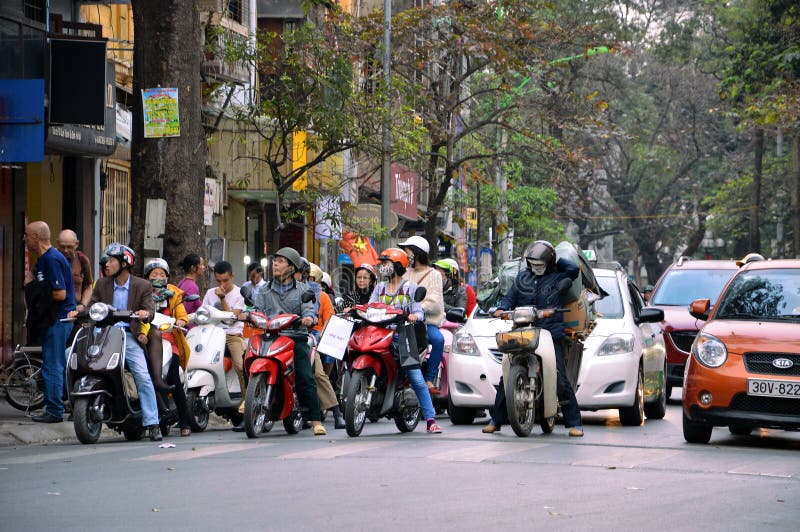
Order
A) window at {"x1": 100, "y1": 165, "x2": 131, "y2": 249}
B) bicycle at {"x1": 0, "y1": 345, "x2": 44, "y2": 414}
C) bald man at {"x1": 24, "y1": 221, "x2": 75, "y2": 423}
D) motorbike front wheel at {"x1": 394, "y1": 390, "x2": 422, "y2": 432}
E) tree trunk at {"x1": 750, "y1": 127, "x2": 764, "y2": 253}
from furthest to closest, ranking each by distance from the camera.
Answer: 1. tree trunk at {"x1": 750, "y1": 127, "x2": 764, "y2": 253}
2. window at {"x1": 100, "y1": 165, "x2": 131, "y2": 249}
3. bicycle at {"x1": 0, "y1": 345, "x2": 44, "y2": 414}
4. bald man at {"x1": 24, "y1": 221, "x2": 75, "y2": 423}
5. motorbike front wheel at {"x1": 394, "y1": 390, "x2": 422, "y2": 432}

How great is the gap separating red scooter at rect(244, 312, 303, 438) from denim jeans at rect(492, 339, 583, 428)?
1897 millimetres

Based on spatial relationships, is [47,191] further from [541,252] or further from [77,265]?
[541,252]

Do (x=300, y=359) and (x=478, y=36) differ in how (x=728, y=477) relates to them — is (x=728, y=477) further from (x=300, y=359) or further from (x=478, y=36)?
(x=478, y=36)

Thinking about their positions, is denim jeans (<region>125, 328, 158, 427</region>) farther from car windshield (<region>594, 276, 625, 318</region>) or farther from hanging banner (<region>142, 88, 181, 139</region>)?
car windshield (<region>594, 276, 625, 318</region>)

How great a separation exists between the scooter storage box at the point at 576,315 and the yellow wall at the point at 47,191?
405 inches

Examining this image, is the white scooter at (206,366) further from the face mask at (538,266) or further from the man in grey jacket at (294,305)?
the face mask at (538,266)

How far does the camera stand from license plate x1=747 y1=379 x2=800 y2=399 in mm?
11930

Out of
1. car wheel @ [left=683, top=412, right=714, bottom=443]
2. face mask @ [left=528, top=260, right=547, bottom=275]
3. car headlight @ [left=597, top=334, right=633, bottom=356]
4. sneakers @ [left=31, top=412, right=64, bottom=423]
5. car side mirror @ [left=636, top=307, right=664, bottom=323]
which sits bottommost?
sneakers @ [left=31, top=412, right=64, bottom=423]

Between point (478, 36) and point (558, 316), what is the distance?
1646 centimetres

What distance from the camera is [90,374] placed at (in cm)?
1258

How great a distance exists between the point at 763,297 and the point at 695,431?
1.40 m

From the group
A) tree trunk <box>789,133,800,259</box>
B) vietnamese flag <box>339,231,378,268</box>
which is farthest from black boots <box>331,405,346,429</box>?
tree trunk <box>789,133,800,259</box>

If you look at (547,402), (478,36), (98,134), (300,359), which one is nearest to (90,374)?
(300,359)

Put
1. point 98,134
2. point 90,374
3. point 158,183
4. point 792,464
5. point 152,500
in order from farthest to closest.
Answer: point 98,134, point 158,183, point 90,374, point 792,464, point 152,500
